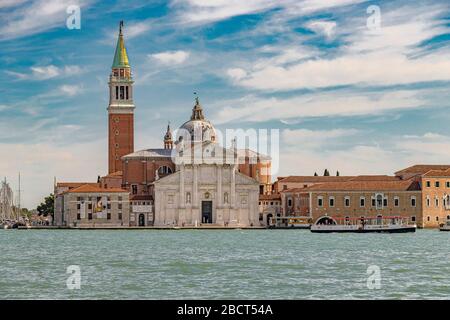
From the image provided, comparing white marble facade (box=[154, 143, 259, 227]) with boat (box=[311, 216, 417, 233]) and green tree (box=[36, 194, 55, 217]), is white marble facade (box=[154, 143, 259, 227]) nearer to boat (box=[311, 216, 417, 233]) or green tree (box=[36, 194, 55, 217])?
boat (box=[311, 216, 417, 233])

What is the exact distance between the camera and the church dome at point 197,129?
68.8 m

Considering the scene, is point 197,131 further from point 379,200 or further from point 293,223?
point 379,200

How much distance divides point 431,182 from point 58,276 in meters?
45.0

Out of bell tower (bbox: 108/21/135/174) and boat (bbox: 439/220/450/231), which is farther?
bell tower (bbox: 108/21/135/174)

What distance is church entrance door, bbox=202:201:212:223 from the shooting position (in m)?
63.9

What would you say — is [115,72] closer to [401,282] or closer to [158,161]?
[158,161]

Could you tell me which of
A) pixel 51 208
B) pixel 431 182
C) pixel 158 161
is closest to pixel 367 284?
pixel 431 182

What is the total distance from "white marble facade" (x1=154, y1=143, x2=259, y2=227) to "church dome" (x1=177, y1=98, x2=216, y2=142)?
4676 millimetres

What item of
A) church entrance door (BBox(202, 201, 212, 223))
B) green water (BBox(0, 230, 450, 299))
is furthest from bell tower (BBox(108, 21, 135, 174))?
green water (BBox(0, 230, 450, 299))

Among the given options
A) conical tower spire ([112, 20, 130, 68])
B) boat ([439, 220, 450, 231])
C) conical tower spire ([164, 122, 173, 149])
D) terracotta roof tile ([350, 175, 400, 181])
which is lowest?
boat ([439, 220, 450, 231])

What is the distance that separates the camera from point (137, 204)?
6431cm

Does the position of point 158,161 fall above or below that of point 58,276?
above

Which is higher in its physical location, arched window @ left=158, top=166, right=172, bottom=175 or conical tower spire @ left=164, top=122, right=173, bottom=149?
conical tower spire @ left=164, top=122, right=173, bottom=149

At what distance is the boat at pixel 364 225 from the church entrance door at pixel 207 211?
7120 mm
